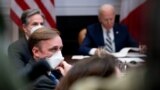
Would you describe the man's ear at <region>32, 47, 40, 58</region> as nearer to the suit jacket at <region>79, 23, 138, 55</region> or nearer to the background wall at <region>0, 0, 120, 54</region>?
the suit jacket at <region>79, 23, 138, 55</region>

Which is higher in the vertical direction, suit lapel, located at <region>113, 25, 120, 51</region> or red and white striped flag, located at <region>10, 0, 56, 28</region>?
red and white striped flag, located at <region>10, 0, 56, 28</region>

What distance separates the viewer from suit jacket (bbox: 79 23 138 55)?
154 inches

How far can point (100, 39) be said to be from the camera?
391 centimetres

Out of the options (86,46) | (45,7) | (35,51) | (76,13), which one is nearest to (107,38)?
(86,46)

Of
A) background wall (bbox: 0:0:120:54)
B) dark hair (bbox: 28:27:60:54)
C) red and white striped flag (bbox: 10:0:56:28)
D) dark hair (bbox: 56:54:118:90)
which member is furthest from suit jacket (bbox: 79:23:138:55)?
dark hair (bbox: 56:54:118:90)

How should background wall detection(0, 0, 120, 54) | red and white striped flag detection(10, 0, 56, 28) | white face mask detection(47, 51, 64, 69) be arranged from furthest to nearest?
1. background wall detection(0, 0, 120, 54)
2. red and white striped flag detection(10, 0, 56, 28)
3. white face mask detection(47, 51, 64, 69)

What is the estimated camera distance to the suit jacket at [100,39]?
154 inches

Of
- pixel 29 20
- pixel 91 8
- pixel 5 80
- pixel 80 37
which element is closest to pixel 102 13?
pixel 80 37

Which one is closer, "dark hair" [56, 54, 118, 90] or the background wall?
"dark hair" [56, 54, 118, 90]

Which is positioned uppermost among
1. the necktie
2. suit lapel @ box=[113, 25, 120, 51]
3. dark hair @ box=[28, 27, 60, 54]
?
dark hair @ box=[28, 27, 60, 54]

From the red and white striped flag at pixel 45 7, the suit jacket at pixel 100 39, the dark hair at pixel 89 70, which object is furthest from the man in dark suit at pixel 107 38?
the dark hair at pixel 89 70

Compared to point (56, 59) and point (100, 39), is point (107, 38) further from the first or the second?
point (56, 59)

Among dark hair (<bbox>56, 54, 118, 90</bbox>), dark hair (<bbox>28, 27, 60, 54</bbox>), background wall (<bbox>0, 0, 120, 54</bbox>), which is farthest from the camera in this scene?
background wall (<bbox>0, 0, 120, 54</bbox>)

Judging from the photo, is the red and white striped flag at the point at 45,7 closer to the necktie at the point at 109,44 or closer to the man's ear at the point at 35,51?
the necktie at the point at 109,44
